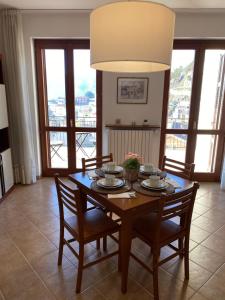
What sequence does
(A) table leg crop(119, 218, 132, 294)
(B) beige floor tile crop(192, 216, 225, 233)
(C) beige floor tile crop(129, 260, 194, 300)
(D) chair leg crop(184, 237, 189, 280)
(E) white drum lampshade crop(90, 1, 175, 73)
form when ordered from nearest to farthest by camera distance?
(E) white drum lampshade crop(90, 1, 175, 73)
(A) table leg crop(119, 218, 132, 294)
(C) beige floor tile crop(129, 260, 194, 300)
(D) chair leg crop(184, 237, 189, 280)
(B) beige floor tile crop(192, 216, 225, 233)

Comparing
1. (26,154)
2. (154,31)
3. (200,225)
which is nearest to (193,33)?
→ (154,31)

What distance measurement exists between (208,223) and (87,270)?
5.30 ft

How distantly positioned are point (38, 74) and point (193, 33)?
257 cm

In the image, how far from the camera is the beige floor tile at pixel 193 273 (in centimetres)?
189

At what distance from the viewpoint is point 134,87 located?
3746 mm

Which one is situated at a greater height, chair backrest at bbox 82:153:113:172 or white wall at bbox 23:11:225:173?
white wall at bbox 23:11:225:173

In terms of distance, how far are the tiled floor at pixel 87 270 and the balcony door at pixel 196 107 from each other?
1.41m

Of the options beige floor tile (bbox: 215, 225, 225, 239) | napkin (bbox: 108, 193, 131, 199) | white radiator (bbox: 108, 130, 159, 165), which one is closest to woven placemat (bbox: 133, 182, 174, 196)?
napkin (bbox: 108, 193, 131, 199)

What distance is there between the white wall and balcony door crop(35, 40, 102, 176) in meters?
0.16

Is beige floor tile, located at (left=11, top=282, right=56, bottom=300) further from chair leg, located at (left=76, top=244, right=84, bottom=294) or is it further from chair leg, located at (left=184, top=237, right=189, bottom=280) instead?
chair leg, located at (left=184, top=237, right=189, bottom=280)

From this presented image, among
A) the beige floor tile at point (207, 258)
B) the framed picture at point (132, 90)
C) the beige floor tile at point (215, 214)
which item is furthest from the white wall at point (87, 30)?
the beige floor tile at point (207, 258)

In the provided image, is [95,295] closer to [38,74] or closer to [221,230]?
[221,230]

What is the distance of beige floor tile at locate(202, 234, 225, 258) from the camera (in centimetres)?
230

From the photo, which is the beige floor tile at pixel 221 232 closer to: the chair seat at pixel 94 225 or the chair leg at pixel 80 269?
the chair seat at pixel 94 225
